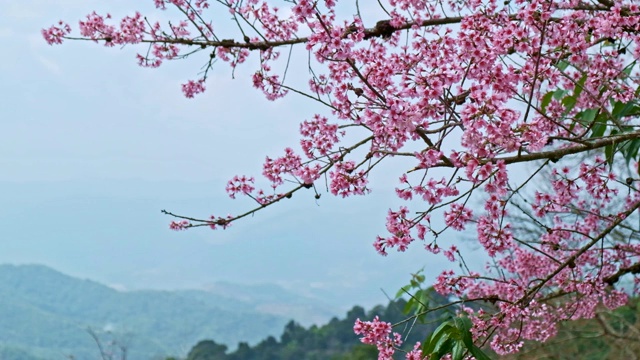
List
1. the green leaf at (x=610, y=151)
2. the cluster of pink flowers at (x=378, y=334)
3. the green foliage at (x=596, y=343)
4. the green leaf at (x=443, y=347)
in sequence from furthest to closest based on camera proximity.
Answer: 1. the green foliage at (x=596, y=343)
2. the cluster of pink flowers at (x=378, y=334)
3. the green leaf at (x=610, y=151)
4. the green leaf at (x=443, y=347)

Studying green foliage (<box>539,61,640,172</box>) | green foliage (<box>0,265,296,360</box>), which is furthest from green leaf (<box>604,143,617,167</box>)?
green foliage (<box>0,265,296,360</box>)

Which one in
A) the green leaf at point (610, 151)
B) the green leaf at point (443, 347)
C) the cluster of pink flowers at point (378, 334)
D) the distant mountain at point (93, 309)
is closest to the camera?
the green leaf at point (443, 347)

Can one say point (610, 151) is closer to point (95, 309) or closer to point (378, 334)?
point (378, 334)

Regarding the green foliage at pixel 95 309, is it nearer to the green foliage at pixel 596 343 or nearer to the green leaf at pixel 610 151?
the green foliage at pixel 596 343

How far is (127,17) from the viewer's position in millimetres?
3244

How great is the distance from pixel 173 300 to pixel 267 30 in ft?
51.9

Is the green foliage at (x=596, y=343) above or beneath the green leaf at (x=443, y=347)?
above

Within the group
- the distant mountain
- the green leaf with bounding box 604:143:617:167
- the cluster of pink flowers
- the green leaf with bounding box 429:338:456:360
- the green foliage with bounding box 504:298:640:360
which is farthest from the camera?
the distant mountain

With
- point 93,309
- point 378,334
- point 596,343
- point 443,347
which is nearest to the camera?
point 443,347

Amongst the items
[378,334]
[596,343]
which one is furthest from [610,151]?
[596,343]

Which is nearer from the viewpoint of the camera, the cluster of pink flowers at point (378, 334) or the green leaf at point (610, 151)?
the green leaf at point (610, 151)

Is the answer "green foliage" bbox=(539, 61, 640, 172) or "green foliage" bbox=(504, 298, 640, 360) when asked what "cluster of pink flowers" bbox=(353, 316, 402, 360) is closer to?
"green foliage" bbox=(539, 61, 640, 172)

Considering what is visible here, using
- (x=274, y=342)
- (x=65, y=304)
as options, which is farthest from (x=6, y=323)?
(x=274, y=342)

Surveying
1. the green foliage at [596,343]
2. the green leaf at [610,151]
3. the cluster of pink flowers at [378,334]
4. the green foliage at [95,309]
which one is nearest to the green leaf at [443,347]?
the cluster of pink flowers at [378,334]
